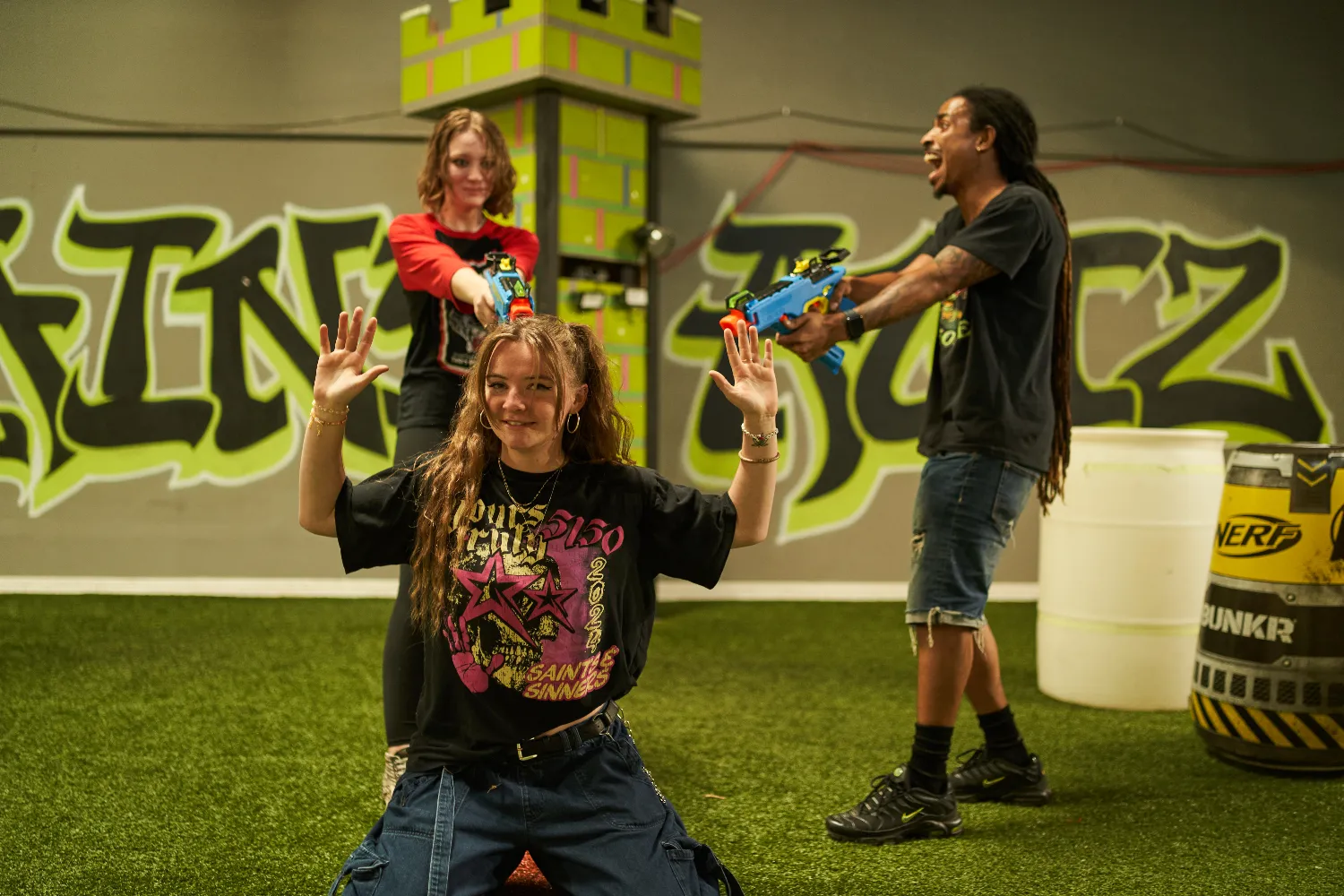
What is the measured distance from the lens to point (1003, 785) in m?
2.71

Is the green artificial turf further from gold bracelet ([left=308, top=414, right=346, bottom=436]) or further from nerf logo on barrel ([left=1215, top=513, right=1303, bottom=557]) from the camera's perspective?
gold bracelet ([left=308, top=414, right=346, bottom=436])

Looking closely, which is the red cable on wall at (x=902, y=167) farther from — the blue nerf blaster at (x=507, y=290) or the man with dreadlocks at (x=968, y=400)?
the blue nerf blaster at (x=507, y=290)

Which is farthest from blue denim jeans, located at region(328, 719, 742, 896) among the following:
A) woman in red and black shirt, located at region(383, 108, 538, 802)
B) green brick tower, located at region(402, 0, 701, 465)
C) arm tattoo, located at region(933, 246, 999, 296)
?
green brick tower, located at region(402, 0, 701, 465)

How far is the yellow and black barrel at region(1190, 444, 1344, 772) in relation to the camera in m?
2.89

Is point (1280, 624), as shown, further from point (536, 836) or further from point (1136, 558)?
point (536, 836)

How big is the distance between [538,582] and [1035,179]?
1663 millimetres

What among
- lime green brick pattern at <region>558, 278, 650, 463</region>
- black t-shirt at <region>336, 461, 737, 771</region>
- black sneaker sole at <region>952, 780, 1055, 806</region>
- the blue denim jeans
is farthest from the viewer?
lime green brick pattern at <region>558, 278, 650, 463</region>

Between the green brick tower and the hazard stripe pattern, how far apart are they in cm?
278

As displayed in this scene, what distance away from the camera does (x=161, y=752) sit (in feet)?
9.70

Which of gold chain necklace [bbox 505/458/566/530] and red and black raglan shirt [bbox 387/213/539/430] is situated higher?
red and black raglan shirt [bbox 387/213/539/430]

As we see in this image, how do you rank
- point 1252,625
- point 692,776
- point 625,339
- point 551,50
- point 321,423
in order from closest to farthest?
point 321,423 < point 692,776 < point 1252,625 < point 551,50 < point 625,339

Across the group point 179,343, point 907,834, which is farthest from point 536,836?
point 179,343

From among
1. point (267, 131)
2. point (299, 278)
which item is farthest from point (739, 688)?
point (267, 131)

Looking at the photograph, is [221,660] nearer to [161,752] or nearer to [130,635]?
[130,635]
